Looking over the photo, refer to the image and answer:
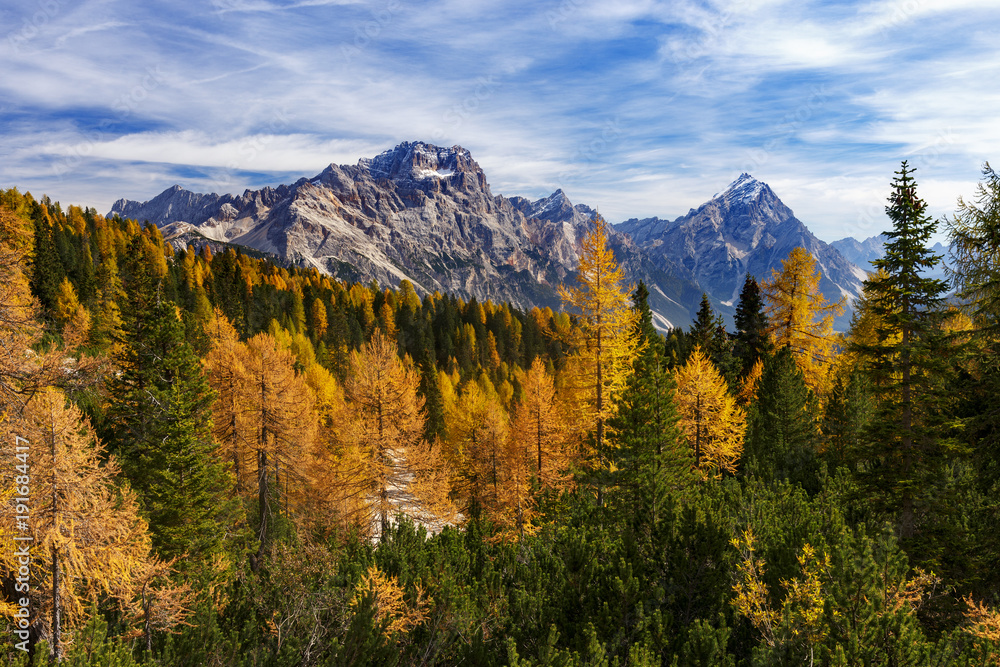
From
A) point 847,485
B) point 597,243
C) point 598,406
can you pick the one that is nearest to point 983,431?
point 847,485

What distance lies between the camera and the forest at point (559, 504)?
26.5 feet

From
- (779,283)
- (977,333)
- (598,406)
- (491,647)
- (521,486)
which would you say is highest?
(779,283)

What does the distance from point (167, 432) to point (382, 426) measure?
9.57 meters

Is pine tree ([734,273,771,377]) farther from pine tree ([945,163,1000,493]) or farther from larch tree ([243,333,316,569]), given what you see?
larch tree ([243,333,316,569])

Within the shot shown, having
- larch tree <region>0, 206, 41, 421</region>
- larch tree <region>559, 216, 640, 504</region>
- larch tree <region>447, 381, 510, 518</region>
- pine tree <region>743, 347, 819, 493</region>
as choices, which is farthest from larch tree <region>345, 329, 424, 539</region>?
pine tree <region>743, 347, 819, 493</region>

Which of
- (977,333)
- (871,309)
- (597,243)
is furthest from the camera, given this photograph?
(597,243)

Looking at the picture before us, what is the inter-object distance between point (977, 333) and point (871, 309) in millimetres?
3446

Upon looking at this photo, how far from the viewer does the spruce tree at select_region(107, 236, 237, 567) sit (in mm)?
19109

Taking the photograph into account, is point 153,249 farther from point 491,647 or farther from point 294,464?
point 491,647

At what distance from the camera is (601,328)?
20.4 meters

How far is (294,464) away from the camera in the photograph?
26.8 meters

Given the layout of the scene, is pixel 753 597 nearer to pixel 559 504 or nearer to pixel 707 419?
pixel 559 504

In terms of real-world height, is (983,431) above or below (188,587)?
above

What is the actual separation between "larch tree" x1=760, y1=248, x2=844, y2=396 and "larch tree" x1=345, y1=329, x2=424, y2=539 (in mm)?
24413
